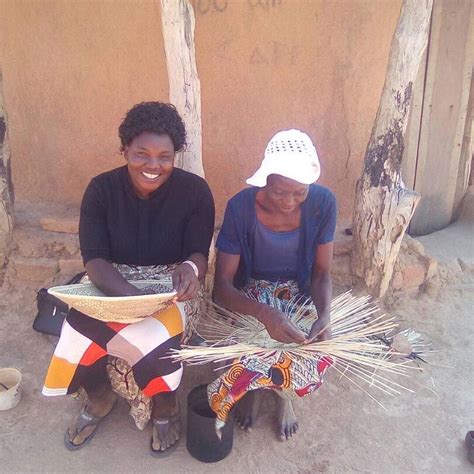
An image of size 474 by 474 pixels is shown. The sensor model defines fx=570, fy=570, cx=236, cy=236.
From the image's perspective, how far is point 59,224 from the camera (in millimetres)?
3719

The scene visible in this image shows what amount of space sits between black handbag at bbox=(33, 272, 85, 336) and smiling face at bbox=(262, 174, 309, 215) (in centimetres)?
147

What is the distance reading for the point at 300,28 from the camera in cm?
355

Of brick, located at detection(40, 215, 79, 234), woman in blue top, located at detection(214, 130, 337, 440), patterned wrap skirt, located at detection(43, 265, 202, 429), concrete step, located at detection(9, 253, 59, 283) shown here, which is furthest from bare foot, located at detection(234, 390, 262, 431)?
brick, located at detection(40, 215, 79, 234)

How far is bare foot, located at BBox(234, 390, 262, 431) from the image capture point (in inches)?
103

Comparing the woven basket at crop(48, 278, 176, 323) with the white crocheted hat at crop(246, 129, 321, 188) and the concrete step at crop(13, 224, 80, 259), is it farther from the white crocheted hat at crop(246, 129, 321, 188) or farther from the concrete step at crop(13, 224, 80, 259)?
the concrete step at crop(13, 224, 80, 259)

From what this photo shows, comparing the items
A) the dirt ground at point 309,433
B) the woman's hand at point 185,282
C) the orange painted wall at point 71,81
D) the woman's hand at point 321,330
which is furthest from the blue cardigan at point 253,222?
the orange painted wall at point 71,81

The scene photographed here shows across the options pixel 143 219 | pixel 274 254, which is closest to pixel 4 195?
pixel 143 219

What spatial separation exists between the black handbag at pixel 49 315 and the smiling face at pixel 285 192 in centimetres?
147

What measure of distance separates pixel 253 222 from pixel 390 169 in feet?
3.65

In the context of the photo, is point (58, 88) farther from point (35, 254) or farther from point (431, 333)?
point (431, 333)

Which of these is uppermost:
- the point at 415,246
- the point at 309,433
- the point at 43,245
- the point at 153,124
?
the point at 153,124

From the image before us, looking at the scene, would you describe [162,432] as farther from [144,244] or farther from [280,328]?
[144,244]

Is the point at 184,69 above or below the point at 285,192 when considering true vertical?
above

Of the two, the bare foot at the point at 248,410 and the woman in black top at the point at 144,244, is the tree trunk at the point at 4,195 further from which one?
the bare foot at the point at 248,410
